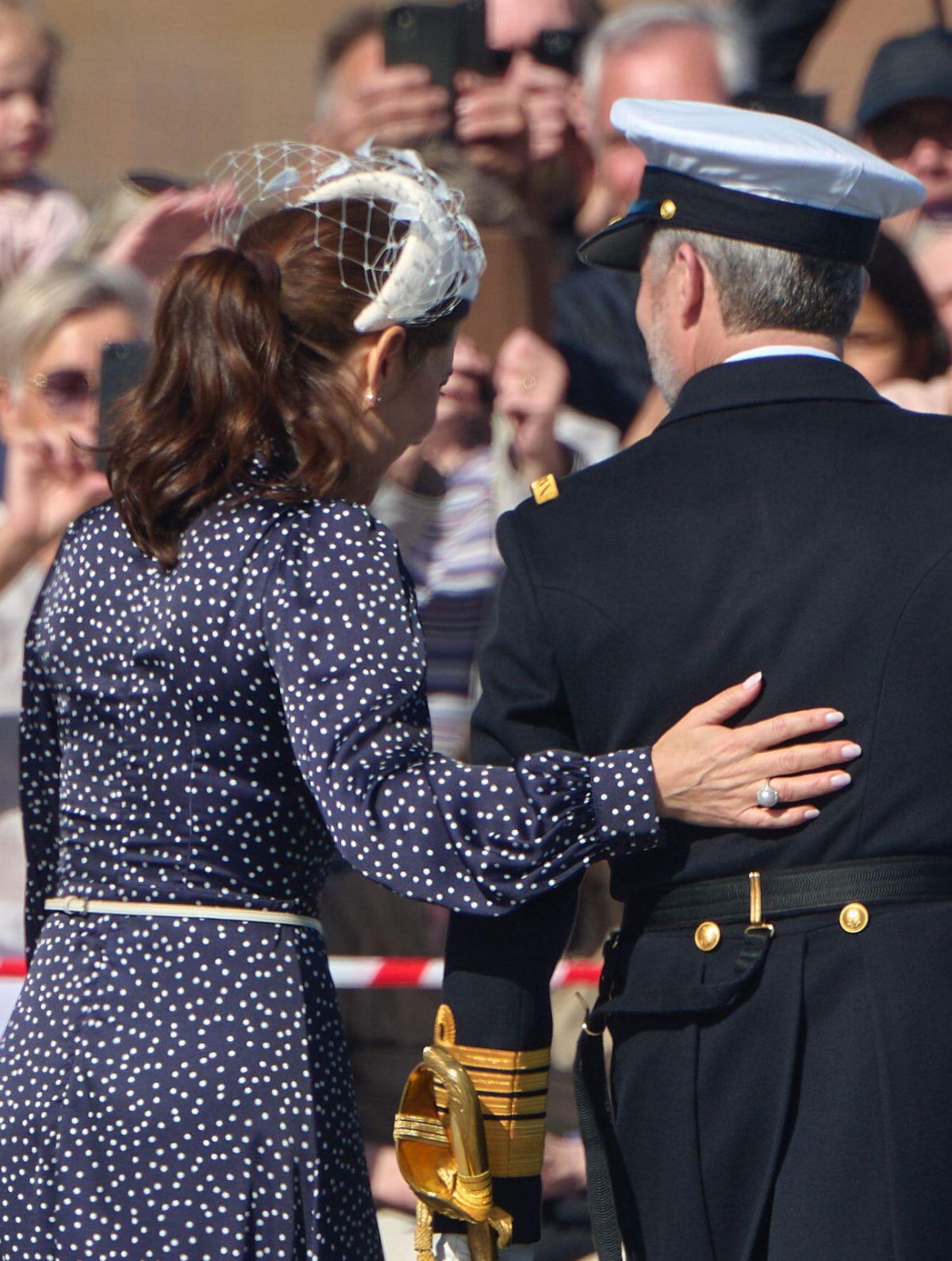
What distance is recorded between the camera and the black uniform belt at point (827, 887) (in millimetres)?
2037

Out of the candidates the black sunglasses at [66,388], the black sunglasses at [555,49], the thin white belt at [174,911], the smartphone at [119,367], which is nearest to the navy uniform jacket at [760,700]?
the thin white belt at [174,911]

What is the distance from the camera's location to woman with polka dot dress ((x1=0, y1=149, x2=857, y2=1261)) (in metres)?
1.99

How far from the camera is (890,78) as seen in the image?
407cm

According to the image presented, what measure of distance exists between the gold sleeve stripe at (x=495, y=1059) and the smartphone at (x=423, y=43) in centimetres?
257

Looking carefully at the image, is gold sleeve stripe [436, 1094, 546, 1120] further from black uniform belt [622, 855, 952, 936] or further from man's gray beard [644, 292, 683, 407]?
man's gray beard [644, 292, 683, 407]

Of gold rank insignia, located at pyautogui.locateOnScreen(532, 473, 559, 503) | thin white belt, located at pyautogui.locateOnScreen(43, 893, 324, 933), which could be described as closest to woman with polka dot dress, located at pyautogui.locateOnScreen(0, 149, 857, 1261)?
thin white belt, located at pyautogui.locateOnScreen(43, 893, 324, 933)

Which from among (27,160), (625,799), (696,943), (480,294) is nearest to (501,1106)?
(696,943)

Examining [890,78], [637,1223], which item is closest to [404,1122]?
[637,1223]

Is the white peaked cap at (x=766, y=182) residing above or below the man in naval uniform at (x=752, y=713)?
above

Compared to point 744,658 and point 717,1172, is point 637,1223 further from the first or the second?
point 744,658

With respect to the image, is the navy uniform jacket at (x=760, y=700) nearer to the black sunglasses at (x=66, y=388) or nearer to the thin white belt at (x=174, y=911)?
the thin white belt at (x=174, y=911)

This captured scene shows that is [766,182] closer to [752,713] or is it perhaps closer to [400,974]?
[752,713]

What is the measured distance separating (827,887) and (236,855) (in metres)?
0.64

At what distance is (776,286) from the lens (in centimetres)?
213
